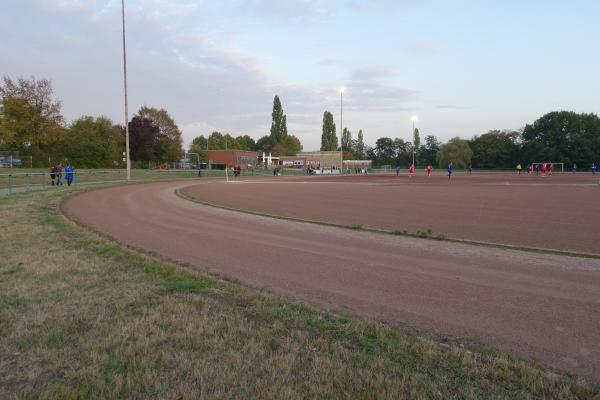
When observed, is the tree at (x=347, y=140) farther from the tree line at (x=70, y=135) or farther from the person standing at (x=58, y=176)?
the person standing at (x=58, y=176)

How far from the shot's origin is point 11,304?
5.34 metres

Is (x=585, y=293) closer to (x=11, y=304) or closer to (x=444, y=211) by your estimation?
(x=11, y=304)

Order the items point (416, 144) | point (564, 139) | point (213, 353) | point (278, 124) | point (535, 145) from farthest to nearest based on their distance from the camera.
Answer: point (416, 144), point (278, 124), point (535, 145), point (564, 139), point (213, 353)

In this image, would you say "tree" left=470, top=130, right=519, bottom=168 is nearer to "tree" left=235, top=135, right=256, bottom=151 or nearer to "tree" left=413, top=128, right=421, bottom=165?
"tree" left=413, top=128, right=421, bottom=165

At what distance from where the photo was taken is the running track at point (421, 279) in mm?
4723

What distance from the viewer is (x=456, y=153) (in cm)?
10669

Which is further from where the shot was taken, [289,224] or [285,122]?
[285,122]

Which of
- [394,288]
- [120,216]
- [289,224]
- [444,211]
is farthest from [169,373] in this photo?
[444,211]

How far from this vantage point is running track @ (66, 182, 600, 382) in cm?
472

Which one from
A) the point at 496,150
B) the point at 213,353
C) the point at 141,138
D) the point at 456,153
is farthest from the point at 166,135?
the point at 213,353

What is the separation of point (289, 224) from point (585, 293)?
837 centimetres

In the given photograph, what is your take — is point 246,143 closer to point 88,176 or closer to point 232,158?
point 232,158

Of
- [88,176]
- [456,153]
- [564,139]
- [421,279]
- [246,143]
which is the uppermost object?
[246,143]

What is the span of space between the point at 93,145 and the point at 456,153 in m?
79.8
